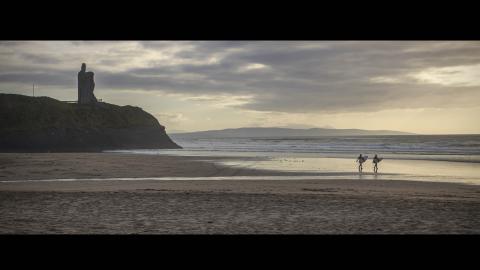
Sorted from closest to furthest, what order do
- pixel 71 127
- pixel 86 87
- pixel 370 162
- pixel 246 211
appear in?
pixel 246 211 → pixel 370 162 → pixel 71 127 → pixel 86 87

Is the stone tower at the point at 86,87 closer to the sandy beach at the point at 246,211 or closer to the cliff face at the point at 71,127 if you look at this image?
the cliff face at the point at 71,127

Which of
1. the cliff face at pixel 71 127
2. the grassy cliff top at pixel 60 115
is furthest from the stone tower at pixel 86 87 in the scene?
the cliff face at pixel 71 127

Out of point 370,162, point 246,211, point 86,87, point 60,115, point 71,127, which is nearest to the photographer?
point 246,211

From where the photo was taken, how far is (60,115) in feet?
263

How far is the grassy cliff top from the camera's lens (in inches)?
3029

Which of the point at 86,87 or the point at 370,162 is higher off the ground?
the point at 86,87

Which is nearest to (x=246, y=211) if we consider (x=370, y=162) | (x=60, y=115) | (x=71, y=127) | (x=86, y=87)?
(x=370, y=162)

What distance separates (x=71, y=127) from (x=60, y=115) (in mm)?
6345

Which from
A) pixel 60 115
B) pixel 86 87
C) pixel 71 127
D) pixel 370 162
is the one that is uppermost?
pixel 86 87

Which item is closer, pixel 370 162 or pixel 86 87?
→ pixel 370 162

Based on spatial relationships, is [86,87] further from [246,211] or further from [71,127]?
[246,211]

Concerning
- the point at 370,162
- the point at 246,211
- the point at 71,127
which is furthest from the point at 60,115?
the point at 246,211
